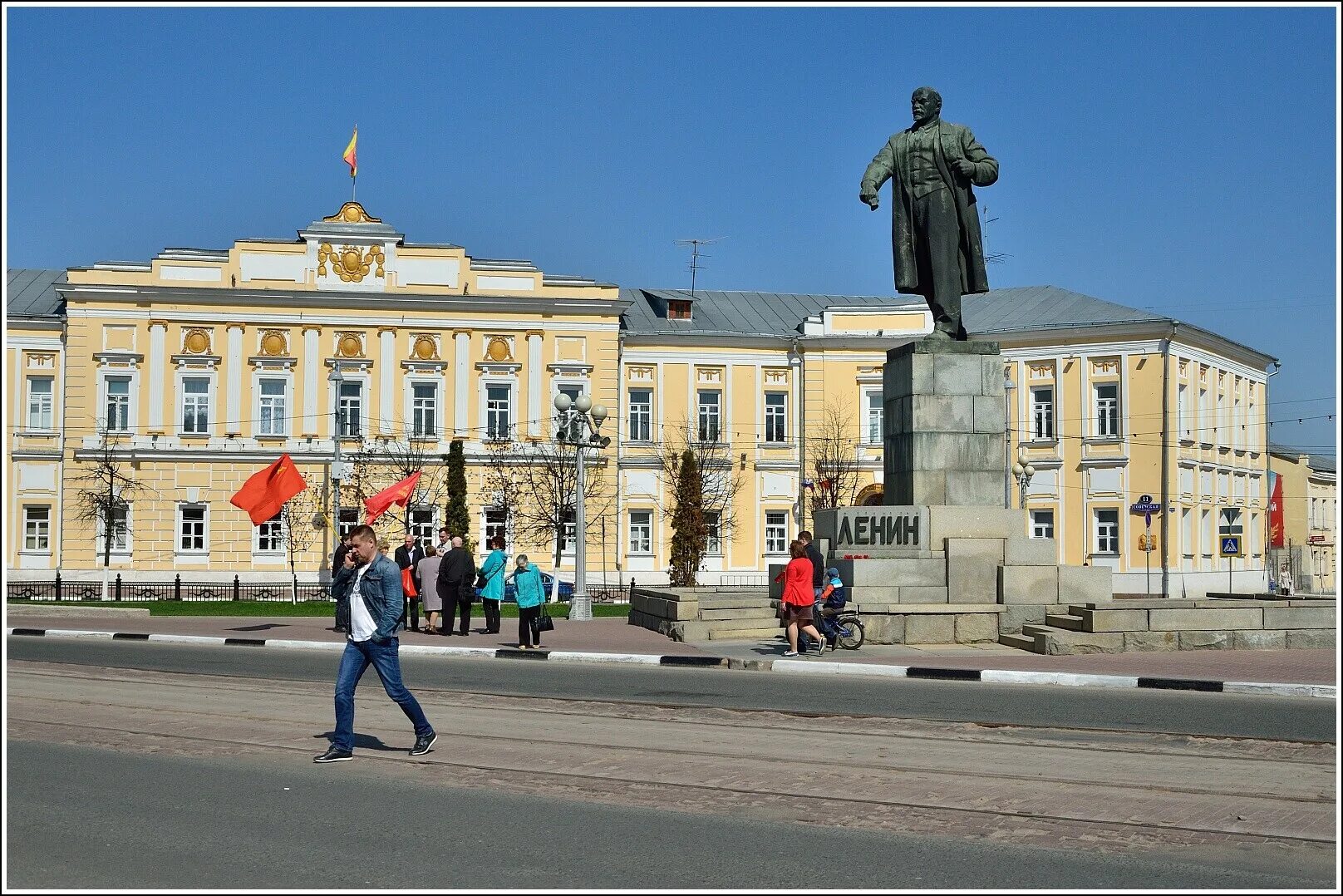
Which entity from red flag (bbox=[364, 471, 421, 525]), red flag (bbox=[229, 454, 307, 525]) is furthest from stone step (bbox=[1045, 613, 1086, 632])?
red flag (bbox=[229, 454, 307, 525])

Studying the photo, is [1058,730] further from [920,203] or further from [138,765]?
[920,203]

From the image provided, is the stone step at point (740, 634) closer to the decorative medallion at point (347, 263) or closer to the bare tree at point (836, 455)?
the bare tree at point (836, 455)

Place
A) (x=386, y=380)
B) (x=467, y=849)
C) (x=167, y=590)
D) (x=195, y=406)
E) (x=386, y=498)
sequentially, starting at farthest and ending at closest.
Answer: (x=386, y=380) < (x=195, y=406) < (x=167, y=590) < (x=386, y=498) < (x=467, y=849)

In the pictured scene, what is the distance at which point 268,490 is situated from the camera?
3038 cm

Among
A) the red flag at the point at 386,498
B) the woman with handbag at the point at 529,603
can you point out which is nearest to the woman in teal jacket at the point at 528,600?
the woman with handbag at the point at 529,603

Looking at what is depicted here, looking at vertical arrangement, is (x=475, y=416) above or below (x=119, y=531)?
above

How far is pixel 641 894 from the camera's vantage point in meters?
6.79

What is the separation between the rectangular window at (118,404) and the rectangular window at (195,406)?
2.13 m

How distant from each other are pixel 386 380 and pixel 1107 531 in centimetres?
2935

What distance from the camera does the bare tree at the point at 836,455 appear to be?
6209 centimetres

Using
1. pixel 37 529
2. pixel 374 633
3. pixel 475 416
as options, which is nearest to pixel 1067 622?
pixel 374 633

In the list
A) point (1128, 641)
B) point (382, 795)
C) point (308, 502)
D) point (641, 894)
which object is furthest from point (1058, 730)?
point (308, 502)

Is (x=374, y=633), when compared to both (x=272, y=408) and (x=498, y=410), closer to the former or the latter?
(x=498, y=410)

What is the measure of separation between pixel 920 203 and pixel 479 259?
4064 centimetres
